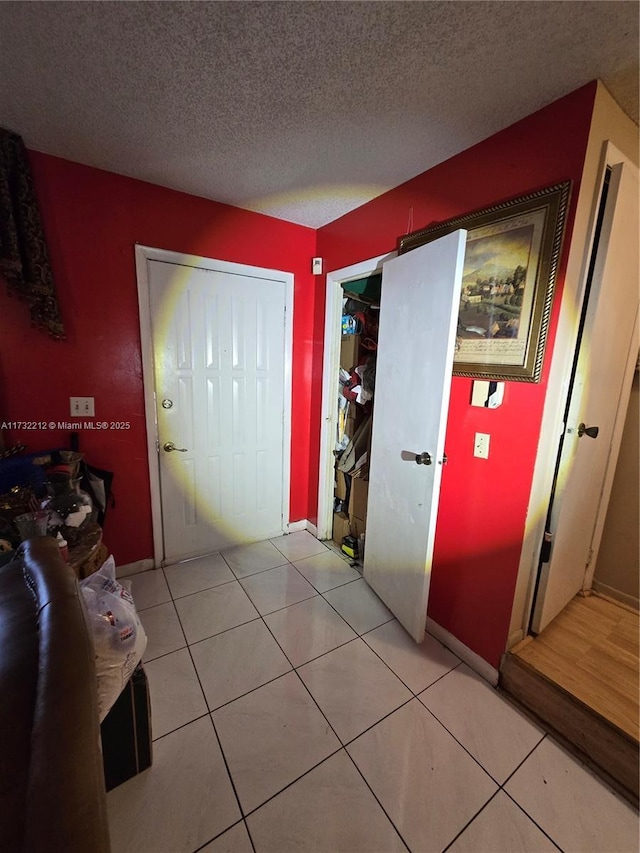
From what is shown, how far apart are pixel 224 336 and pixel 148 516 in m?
1.27

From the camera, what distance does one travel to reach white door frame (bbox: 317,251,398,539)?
2340 mm

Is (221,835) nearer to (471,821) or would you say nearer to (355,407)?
(471,821)

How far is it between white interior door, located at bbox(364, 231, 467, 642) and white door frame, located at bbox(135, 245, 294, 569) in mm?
827

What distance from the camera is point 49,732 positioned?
21.6 inches

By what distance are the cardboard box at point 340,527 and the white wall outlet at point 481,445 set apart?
1.29 metres

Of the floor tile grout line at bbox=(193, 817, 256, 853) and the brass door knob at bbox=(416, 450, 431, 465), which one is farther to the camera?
the brass door knob at bbox=(416, 450, 431, 465)

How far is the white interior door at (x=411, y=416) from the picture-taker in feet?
4.78

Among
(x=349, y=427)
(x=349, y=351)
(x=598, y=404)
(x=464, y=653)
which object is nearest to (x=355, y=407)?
(x=349, y=427)

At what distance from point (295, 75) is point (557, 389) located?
148cm

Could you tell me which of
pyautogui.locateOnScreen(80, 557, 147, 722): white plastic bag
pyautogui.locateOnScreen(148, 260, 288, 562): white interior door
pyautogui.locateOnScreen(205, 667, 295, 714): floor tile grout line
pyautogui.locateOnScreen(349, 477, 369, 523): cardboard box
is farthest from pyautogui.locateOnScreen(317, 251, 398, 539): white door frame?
pyautogui.locateOnScreen(80, 557, 147, 722): white plastic bag

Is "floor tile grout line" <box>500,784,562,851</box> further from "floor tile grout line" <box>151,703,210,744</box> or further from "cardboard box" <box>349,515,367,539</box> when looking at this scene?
"cardboard box" <box>349,515,367,539</box>

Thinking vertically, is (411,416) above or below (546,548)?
above

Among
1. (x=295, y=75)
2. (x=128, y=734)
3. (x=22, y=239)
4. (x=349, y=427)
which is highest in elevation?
(x=295, y=75)

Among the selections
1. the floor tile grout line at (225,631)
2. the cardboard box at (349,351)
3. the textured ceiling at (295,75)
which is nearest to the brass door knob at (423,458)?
the cardboard box at (349,351)
